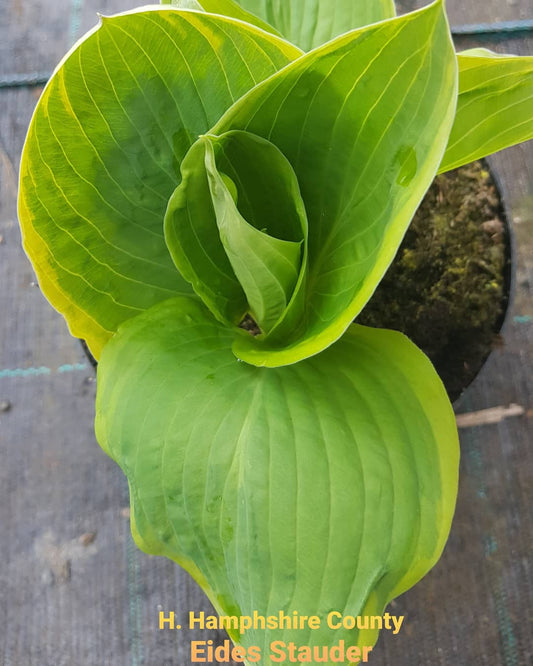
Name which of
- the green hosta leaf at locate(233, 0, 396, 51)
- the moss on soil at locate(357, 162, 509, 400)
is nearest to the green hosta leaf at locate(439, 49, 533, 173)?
the green hosta leaf at locate(233, 0, 396, 51)

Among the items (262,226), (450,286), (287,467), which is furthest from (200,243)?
(450,286)

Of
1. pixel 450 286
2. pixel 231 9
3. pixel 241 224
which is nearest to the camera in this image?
pixel 241 224

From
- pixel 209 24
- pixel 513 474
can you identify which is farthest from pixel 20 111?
pixel 513 474

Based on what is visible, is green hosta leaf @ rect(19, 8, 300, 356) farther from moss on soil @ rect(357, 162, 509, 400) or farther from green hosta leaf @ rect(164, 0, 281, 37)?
moss on soil @ rect(357, 162, 509, 400)

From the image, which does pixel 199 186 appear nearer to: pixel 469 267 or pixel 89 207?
pixel 89 207

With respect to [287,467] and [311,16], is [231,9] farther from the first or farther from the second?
[287,467]
